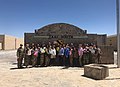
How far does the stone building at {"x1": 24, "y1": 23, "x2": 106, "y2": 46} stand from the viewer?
739 inches

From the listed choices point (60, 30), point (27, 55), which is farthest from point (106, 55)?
point (27, 55)

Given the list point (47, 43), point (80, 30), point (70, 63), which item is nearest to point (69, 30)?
point (80, 30)

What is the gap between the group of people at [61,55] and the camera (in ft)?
53.4

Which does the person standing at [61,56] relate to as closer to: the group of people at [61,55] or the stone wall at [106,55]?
the group of people at [61,55]

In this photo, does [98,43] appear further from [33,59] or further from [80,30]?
[33,59]

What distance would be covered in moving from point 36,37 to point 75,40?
3.25 metres

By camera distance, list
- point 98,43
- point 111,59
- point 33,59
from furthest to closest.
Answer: point 98,43 < point 111,59 < point 33,59

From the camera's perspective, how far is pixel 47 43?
1877 centimetres

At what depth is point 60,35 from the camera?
18.9m

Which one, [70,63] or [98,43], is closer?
[70,63]

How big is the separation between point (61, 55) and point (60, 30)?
10.1 ft

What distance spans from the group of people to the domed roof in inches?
82.6

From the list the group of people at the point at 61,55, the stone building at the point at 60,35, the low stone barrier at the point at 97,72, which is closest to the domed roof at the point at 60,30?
the stone building at the point at 60,35

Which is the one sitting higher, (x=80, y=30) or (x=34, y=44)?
(x=80, y=30)
